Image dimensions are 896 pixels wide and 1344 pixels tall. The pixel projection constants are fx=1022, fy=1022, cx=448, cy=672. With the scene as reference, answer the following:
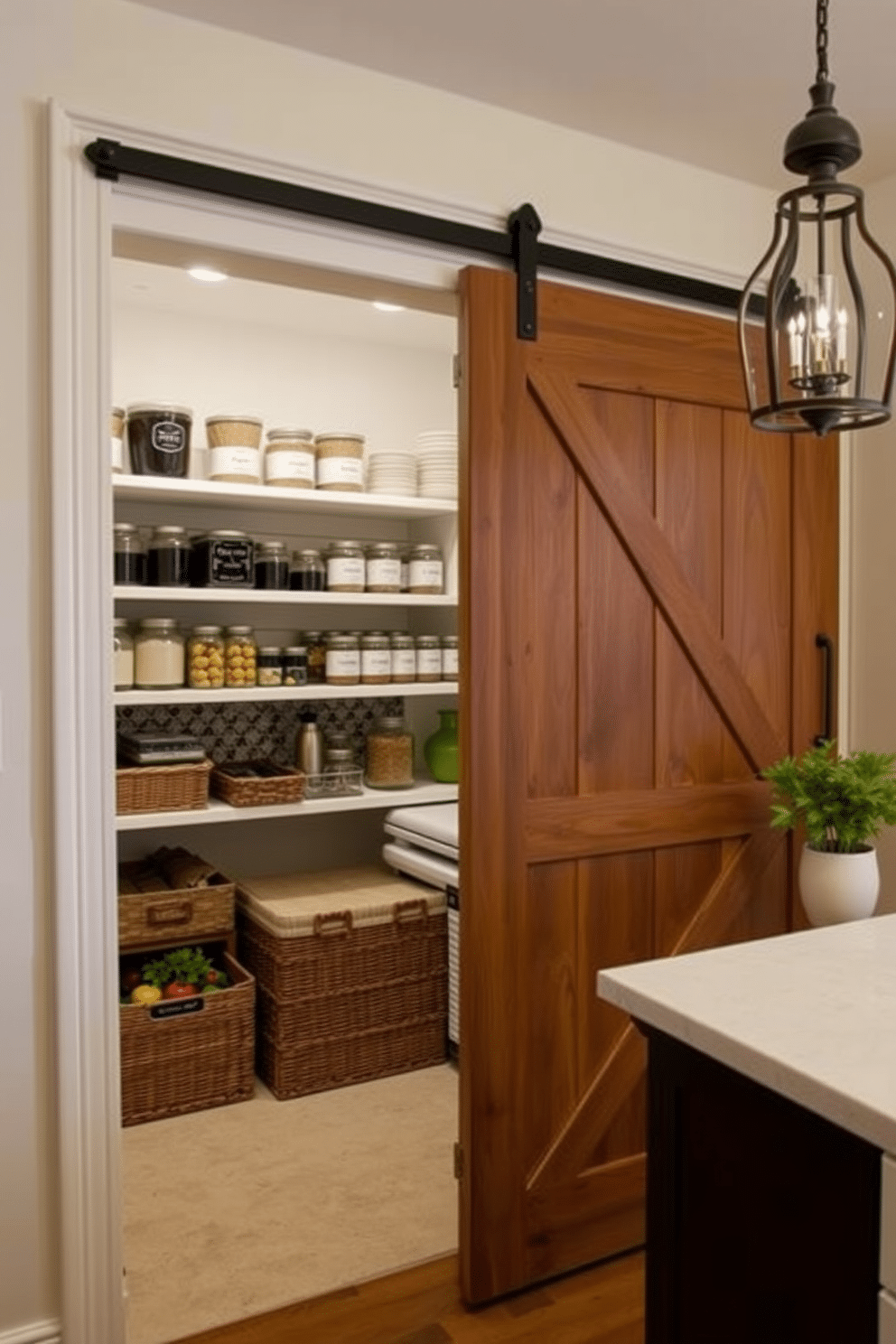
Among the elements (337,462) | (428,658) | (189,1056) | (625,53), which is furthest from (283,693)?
(625,53)

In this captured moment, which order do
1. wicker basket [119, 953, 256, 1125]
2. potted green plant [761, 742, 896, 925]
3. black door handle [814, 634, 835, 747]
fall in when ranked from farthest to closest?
1. wicker basket [119, 953, 256, 1125]
2. black door handle [814, 634, 835, 747]
3. potted green plant [761, 742, 896, 925]

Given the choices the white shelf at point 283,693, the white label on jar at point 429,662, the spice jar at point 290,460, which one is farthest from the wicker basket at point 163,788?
the spice jar at point 290,460

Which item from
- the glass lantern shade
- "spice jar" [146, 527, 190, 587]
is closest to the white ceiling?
the glass lantern shade

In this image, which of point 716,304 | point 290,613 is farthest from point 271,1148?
point 716,304

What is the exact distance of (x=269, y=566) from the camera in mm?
3418

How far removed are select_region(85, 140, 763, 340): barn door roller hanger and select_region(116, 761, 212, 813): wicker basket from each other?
5.76 feet

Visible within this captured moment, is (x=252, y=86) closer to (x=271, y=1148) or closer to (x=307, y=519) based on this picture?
(x=307, y=519)

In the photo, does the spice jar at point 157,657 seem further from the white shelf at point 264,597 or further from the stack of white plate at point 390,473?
the stack of white plate at point 390,473

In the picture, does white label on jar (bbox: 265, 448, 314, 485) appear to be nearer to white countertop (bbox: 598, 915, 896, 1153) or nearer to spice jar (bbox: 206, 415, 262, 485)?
spice jar (bbox: 206, 415, 262, 485)

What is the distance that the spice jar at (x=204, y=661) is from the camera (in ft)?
10.8

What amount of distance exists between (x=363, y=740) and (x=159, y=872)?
2.91ft

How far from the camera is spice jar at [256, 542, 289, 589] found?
3.42 metres

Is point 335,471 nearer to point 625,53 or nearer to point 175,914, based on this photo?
point 175,914

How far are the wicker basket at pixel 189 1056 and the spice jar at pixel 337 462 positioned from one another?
5.36ft
